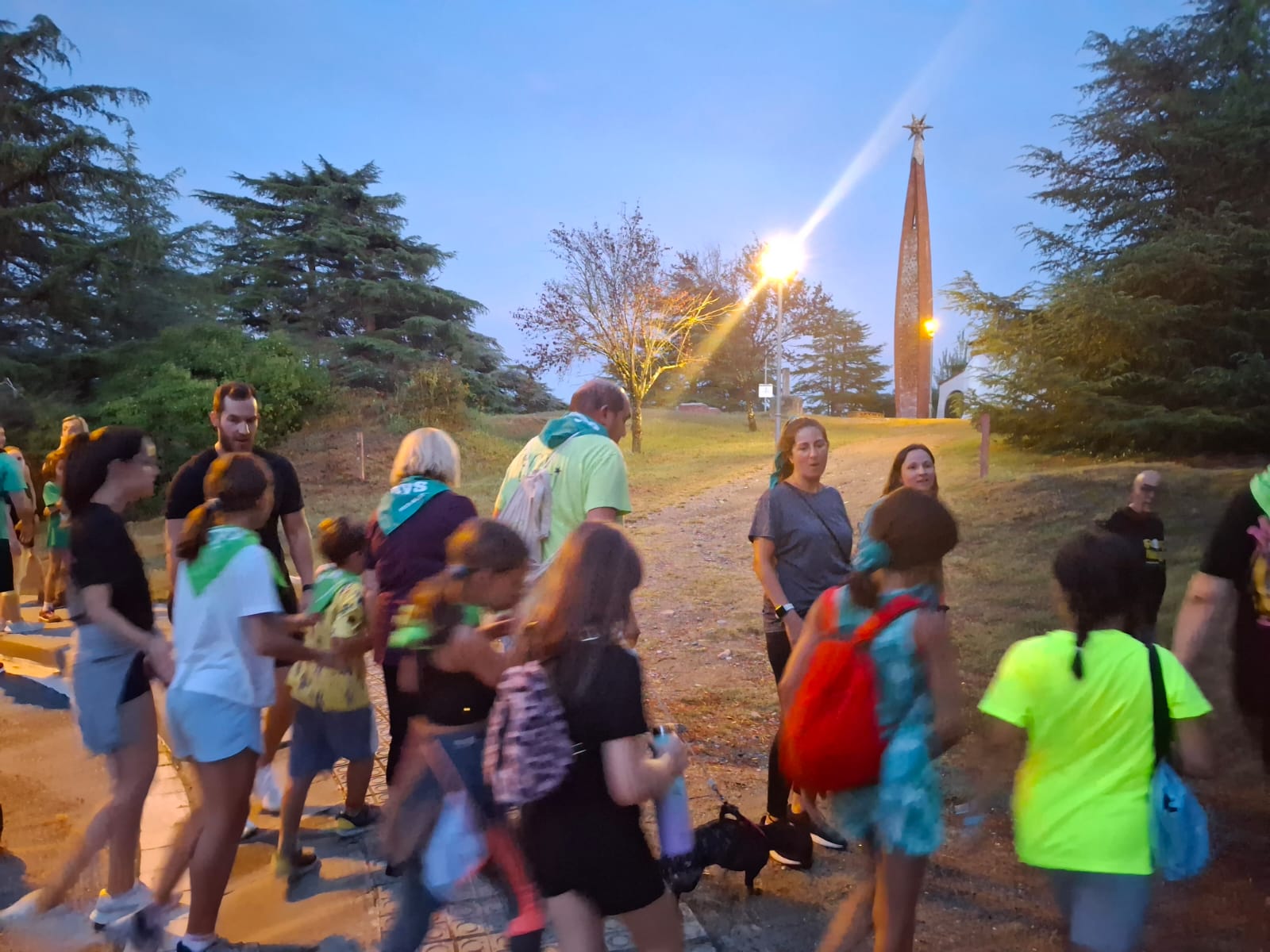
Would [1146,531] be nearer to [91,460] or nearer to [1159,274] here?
[91,460]

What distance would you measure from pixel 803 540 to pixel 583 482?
0.98 meters

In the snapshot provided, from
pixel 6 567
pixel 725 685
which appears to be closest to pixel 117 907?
pixel 725 685

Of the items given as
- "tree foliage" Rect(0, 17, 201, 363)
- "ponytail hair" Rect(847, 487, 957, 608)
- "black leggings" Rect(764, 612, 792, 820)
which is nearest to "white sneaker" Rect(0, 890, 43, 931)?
"black leggings" Rect(764, 612, 792, 820)

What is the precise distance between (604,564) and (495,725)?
475 mm

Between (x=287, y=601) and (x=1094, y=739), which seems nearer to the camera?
→ (x=1094, y=739)

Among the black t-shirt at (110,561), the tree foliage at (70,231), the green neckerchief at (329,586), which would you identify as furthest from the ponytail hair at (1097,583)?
the tree foliage at (70,231)

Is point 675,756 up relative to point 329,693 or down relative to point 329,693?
up

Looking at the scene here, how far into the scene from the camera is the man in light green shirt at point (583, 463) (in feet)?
10.6

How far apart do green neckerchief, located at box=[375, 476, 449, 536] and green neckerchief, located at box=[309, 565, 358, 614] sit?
0.49 metres

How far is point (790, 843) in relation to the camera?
347 cm

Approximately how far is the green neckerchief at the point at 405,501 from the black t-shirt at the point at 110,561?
0.84 m

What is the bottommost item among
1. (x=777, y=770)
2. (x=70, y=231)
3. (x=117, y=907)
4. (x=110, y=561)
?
(x=117, y=907)

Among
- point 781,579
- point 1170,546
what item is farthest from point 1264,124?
point 781,579

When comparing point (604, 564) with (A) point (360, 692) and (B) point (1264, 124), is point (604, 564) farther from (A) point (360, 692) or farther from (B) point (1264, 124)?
(B) point (1264, 124)
